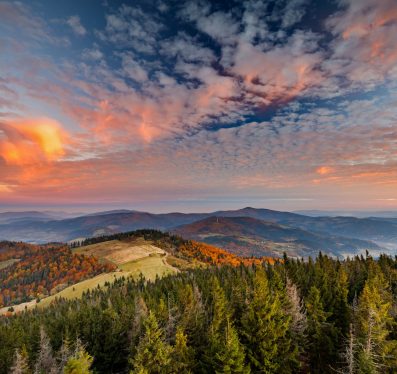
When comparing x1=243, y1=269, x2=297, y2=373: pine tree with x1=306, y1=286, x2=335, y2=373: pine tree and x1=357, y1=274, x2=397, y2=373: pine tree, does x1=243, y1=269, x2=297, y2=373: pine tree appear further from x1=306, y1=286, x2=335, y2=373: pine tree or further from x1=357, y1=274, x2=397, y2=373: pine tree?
x1=357, y1=274, x2=397, y2=373: pine tree

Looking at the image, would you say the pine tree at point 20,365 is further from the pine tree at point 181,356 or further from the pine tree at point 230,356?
the pine tree at point 230,356

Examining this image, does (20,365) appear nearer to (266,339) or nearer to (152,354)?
(152,354)

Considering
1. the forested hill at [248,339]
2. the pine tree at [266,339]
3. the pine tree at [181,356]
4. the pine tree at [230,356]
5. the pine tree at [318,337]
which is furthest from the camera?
the pine tree at [318,337]

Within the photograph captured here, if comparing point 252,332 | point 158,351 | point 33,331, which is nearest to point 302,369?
point 252,332

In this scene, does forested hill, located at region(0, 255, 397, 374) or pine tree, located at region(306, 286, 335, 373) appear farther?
pine tree, located at region(306, 286, 335, 373)

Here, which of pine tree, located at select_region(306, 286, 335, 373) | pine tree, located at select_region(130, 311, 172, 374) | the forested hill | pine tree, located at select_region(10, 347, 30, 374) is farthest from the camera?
pine tree, located at select_region(306, 286, 335, 373)

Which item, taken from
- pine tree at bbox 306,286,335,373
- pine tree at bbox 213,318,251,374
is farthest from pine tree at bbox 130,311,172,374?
pine tree at bbox 306,286,335,373

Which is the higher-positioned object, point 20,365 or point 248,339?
point 248,339

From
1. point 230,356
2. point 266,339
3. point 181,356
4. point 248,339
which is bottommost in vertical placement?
point 181,356

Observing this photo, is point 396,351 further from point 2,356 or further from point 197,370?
point 2,356

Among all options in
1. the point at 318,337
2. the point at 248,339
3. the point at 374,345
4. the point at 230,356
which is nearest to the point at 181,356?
the point at 230,356

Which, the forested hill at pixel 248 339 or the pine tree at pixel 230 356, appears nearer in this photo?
the pine tree at pixel 230 356

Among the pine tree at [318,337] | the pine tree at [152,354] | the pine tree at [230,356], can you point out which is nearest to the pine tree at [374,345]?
the pine tree at [318,337]

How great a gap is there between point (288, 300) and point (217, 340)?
2055cm
